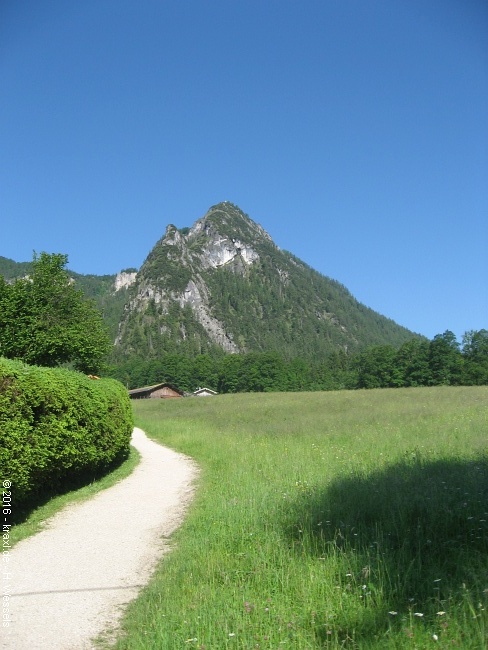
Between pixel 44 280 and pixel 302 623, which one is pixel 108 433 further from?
pixel 44 280

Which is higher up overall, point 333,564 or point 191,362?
point 191,362

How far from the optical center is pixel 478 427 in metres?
15.6

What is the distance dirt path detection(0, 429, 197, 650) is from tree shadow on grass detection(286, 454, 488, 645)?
206 cm

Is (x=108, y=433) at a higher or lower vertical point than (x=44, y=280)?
lower

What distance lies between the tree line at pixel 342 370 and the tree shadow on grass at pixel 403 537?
85.6 meters

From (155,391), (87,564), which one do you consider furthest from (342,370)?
(87,564)

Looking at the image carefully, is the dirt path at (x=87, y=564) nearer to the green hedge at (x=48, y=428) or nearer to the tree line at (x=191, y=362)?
the green hedge at (x=48, y=428)

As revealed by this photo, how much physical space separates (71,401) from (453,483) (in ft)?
24.4

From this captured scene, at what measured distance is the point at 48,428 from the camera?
1026cm

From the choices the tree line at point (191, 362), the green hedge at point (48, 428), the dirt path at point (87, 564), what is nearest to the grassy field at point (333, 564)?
the dirt path at point (87, 564)

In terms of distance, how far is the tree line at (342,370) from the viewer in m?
97.2

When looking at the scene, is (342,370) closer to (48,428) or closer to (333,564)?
(48,428)

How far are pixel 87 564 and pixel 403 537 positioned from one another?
385 centimetres

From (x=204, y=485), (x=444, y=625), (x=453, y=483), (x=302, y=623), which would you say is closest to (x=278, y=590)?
(x=302, y=623)
